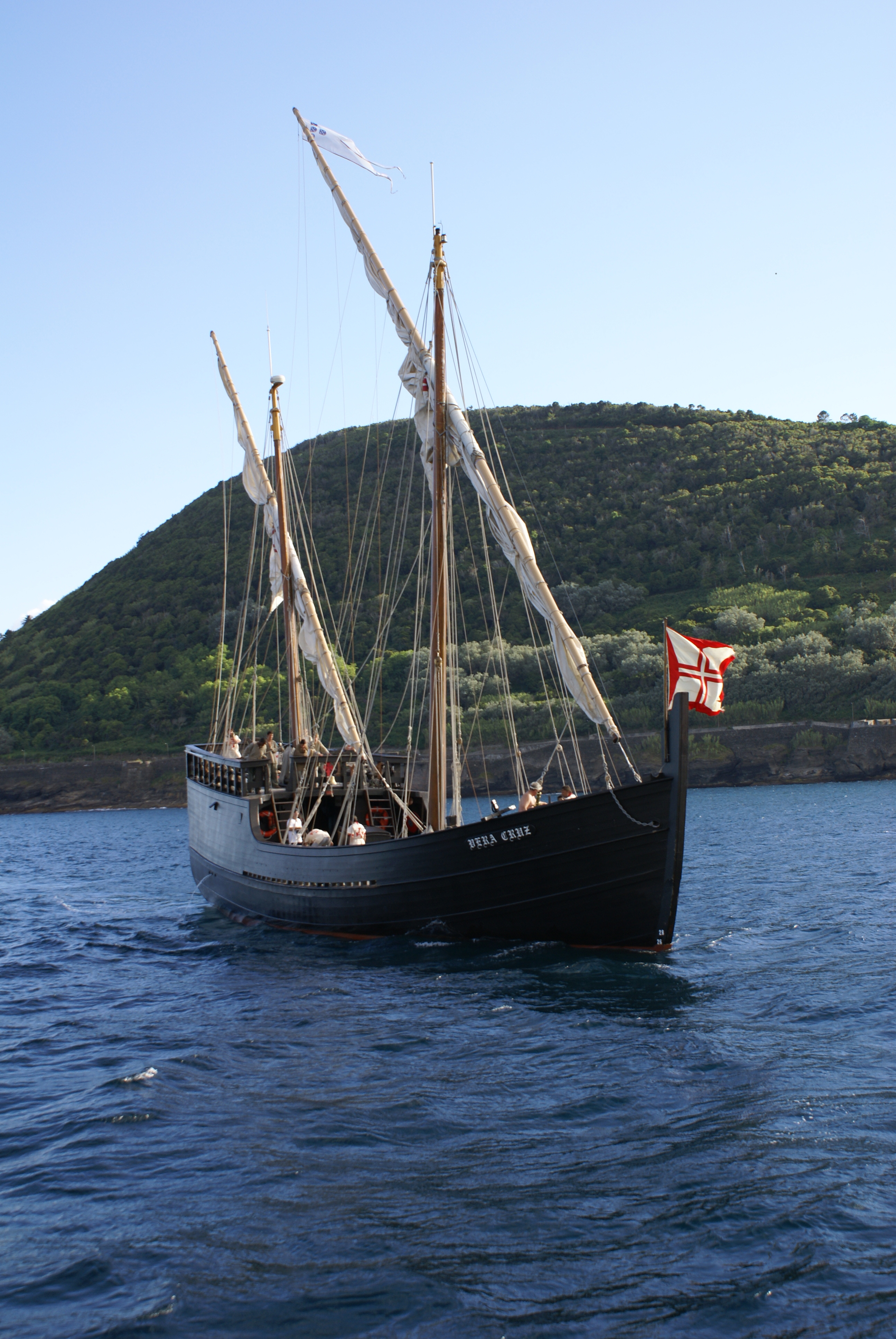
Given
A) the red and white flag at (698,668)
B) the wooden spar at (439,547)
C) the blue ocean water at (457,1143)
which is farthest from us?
the wooden spar at (439,547)

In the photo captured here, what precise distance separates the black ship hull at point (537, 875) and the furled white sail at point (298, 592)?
27.5 feet

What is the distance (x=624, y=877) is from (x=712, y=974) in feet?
7.50

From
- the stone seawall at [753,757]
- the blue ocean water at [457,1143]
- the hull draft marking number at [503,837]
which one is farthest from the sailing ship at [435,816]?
the stone seawall at [753,757]

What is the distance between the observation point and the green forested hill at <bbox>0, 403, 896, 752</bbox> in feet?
292

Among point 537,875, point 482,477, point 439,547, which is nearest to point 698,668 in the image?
point 537,875

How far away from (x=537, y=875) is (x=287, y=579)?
1568cm

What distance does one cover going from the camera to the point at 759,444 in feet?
456

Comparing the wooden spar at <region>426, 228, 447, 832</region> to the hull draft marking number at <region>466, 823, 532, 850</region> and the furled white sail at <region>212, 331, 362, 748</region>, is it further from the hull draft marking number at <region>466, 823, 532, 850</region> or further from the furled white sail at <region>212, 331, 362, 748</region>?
the furled white sail at <region>212, 331, 362, 748</region>

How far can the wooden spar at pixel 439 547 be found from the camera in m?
21.4

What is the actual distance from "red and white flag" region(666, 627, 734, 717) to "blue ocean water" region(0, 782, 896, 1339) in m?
4.89

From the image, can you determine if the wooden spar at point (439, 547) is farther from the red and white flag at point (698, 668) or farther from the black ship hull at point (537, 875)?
the red and white flag at point (698, 668)

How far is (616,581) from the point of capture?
116 meters

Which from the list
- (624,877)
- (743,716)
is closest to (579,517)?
(743,716)

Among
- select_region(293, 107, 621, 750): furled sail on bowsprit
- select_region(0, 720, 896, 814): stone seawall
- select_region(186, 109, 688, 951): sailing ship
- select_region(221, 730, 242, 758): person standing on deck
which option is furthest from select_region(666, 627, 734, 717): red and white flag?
select_region(0, 720, 896, 814): stone seawall
